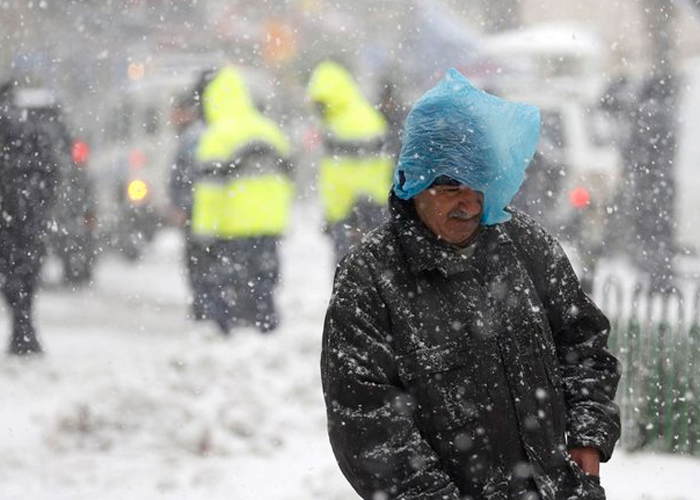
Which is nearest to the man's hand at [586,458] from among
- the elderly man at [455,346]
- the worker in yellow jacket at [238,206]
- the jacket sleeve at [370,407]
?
the elderly man at [455,346]

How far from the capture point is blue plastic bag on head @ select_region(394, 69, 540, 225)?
2648 mm

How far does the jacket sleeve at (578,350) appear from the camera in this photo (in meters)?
2.79

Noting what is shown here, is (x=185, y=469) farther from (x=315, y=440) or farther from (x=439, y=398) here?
(x=439, y=398)

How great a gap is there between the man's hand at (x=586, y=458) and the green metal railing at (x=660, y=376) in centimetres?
337

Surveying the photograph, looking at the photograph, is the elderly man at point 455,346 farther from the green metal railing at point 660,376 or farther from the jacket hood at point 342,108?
the jacket hood at point 342,108

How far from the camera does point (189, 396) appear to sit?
7016 millimetres

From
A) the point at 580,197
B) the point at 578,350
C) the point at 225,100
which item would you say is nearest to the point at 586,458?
the point at 578,350

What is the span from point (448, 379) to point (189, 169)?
6.78 metres

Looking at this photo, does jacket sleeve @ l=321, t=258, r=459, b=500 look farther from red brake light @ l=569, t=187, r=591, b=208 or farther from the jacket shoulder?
red brake light @ l=569, t=187, r=591, b=208

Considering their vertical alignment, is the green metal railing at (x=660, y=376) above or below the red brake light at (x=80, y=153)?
below

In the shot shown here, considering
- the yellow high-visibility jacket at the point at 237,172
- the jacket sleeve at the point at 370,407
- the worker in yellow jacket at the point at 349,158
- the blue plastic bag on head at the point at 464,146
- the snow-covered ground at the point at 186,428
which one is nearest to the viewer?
the jacket sleeve at the point at 370,407

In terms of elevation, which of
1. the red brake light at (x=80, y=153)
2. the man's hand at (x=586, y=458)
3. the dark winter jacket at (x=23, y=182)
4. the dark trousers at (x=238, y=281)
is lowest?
the man's hand at (x=586, y=458)

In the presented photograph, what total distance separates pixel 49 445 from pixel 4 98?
3128 millimetres

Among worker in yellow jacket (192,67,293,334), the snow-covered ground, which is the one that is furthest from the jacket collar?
worker in yellow jacket (192,67,293,334)
